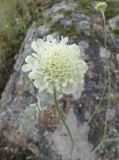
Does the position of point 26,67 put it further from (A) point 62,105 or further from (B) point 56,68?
(A) point 62,105

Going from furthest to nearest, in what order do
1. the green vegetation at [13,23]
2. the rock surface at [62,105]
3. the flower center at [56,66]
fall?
the green vegetation at [13,23]
the rock surface at [62,105]
the flower center at [56,66]

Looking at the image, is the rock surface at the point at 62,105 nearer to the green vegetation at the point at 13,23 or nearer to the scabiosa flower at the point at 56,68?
the green vegetation at the point at 13,23

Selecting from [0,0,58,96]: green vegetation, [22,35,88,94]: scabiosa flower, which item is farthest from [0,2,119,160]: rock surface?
[22,35,88,94]: scabiosa flower

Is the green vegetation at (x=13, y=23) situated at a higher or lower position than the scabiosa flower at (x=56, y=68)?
higher

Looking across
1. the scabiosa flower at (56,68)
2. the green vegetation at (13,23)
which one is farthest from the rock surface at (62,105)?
the scabiosa flower at (56,68)

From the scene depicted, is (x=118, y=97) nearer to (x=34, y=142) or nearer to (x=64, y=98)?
(x=64, y=98)

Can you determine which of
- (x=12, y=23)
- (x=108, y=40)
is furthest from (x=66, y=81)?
(x=12, y=23)

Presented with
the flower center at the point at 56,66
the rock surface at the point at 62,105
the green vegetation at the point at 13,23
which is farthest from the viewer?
the green vegetation at the point at 13,23

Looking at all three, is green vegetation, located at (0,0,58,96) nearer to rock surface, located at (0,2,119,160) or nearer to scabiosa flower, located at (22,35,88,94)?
rock surface, located at (0,2,119,160)
